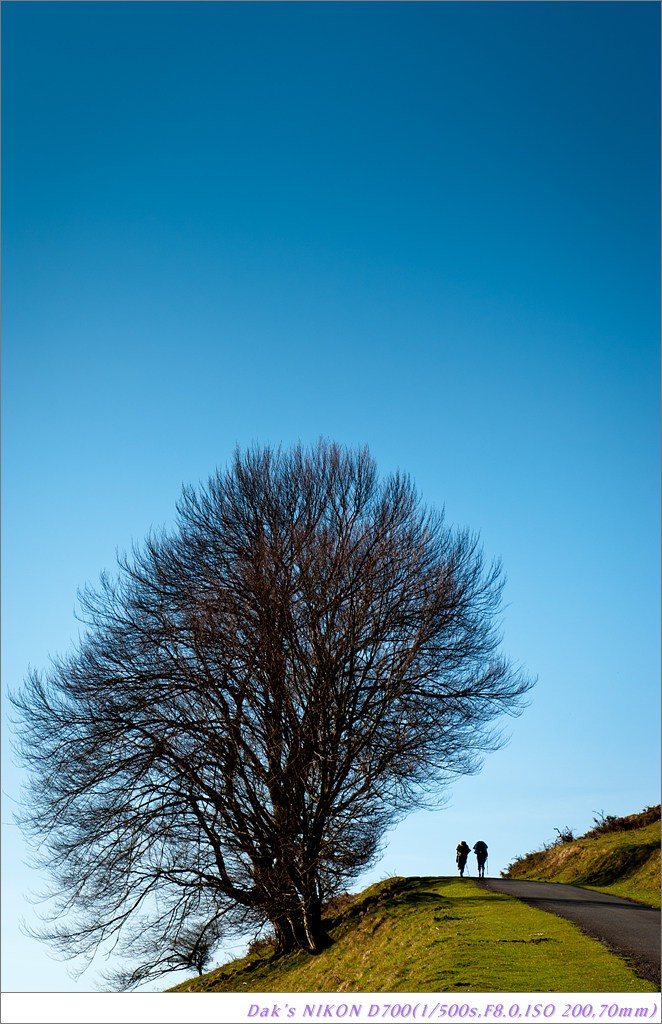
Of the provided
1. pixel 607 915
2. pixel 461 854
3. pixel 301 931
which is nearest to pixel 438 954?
pixel 607 915

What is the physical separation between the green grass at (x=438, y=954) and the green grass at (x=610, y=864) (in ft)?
13.8

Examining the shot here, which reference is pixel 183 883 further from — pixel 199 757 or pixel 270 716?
pixel 270 716

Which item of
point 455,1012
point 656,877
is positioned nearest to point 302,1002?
point 455,1012

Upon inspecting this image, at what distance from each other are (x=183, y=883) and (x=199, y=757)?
113 inches

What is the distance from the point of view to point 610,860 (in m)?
28.8

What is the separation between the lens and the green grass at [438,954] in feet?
44.2

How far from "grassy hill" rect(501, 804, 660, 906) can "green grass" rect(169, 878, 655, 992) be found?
14.0ft

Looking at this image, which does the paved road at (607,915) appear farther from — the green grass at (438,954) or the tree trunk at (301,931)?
the tree trunk at (301,931)

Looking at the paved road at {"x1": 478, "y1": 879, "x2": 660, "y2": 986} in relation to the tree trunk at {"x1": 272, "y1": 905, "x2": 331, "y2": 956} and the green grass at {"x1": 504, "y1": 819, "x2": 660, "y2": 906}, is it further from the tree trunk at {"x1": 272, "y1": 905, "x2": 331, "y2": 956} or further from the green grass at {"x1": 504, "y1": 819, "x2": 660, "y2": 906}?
the tree trunk at {"x1": 272, "y1": 905, "x2": 331, "y2": 956}

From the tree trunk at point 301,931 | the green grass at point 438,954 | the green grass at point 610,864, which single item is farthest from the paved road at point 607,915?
the tree trunk at point 301,931

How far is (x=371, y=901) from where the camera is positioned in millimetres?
23062

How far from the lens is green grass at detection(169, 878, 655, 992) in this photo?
13.5 metres

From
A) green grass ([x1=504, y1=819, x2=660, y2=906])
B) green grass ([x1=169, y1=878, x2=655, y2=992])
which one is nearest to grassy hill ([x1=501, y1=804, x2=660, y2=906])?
green grass ([x1=504, y1=819, x2=660, y2=906])

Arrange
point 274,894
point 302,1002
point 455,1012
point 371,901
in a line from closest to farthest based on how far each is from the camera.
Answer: point 455,1012
point 302,1002
point 274,894
point 371,901
